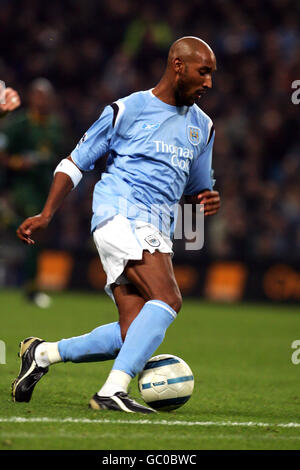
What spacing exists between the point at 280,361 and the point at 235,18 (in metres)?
10.2

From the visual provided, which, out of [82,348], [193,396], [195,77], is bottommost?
[193,396]

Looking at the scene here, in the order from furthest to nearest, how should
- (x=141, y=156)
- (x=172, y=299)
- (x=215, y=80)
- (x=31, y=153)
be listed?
(x=215, y=80), (x=31, y=153), (x=141, y=156), (x=172, y=299)

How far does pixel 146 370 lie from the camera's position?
15.7ft

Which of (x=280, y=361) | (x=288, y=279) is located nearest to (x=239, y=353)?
(x=280, y=361)

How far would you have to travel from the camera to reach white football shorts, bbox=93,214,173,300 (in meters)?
4.73

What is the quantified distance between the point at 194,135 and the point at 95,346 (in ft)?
4.12

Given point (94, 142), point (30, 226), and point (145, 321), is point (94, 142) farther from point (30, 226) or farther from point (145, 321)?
point (145, 321)

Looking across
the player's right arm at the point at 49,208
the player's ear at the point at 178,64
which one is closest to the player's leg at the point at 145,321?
the player's right arm at the point at 49,208

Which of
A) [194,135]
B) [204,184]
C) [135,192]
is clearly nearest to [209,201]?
[204,184]

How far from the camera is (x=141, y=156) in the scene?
4961 millimetres

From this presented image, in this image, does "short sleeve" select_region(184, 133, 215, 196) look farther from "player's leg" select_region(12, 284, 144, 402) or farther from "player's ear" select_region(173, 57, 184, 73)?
"player's leg" select_region(12, 284, 144, 402)

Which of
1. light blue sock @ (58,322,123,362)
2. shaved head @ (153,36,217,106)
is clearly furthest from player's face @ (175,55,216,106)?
light blue sock @ (58,322,123,362)

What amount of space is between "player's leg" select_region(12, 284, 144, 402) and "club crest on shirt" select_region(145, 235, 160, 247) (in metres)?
0.28

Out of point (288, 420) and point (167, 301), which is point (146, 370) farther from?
point (288, 420)
